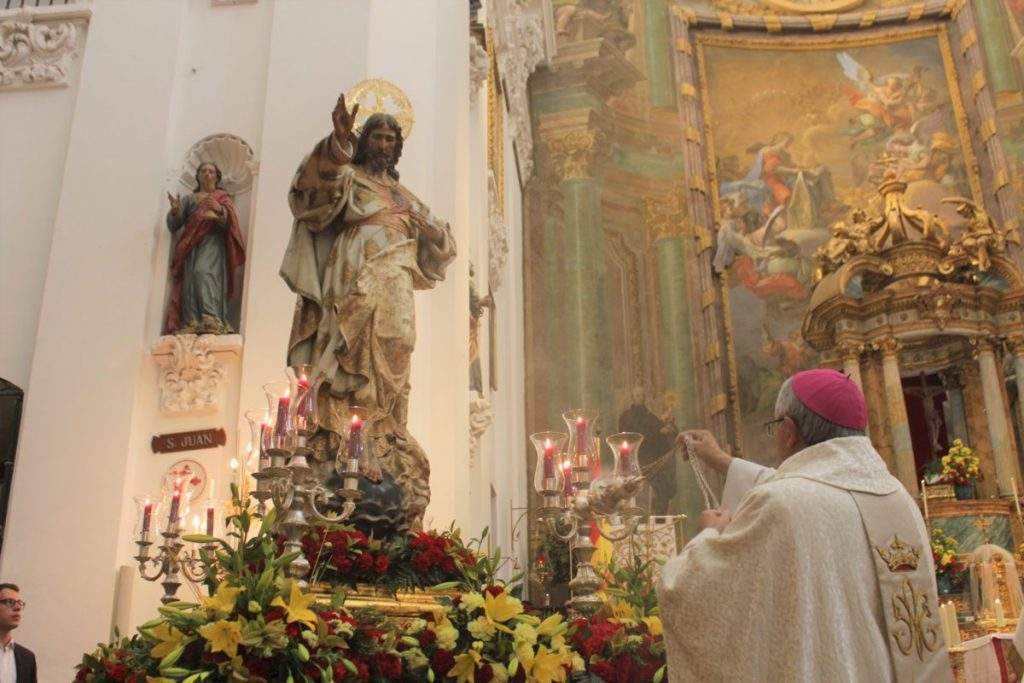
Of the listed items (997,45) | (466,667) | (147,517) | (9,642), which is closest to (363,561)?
(466,667)

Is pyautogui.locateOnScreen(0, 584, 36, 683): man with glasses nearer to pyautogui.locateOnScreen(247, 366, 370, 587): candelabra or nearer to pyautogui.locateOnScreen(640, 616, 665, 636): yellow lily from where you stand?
pyautogui.locateOnScreen(247, 366, 370, 587): candelabra

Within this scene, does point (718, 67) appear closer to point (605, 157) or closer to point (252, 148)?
point (605, 157)

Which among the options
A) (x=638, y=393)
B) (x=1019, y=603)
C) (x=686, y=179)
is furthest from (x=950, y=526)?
(x=686, y=179)

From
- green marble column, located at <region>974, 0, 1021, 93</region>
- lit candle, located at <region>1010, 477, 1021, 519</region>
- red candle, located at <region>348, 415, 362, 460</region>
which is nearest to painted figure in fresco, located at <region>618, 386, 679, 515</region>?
lit candle, located at <region>1010, 477, 1021, 519</region>

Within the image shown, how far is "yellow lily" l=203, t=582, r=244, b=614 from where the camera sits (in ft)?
9.73

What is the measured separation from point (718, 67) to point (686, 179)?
2.55 meters

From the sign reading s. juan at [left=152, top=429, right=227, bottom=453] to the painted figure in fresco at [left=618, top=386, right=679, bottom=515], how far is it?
7617 mm

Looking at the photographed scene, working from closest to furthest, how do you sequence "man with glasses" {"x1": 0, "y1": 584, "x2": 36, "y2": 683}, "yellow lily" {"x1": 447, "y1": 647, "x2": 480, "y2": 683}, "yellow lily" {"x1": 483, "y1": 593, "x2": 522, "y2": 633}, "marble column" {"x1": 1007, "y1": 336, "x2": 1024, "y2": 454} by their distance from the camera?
"yellow lily" {"x1": 447, "y1": 647, "x2": 480, "y2": 683} → "yellow lily" {"x1": 483, "y1": 593, "x2": 522, "y2": 633} → "man with glasses" {"x1": 0, "y1": 584, "x2": 36, "y2": 683} → "marble column" {"x1": 1007, "y1": 336, "x2": 1024, "y2": 454}

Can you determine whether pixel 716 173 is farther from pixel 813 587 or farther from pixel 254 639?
pixel 254 639

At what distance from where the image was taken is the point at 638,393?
1410cm

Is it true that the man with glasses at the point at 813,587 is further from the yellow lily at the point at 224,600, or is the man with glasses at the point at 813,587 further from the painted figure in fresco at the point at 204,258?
the painted figure in fresco at the point at 204,258

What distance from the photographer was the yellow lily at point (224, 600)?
2967 mm

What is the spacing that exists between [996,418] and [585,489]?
10513 millimetres

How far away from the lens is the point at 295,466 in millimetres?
3455
